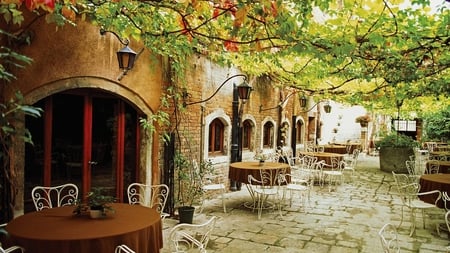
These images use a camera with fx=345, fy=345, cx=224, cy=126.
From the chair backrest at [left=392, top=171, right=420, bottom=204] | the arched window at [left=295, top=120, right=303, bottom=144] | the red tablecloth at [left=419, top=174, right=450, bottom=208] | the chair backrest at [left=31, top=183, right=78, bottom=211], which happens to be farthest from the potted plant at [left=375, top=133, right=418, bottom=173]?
the chair backrest at [left=31, top=183, right=78, bottom=211]

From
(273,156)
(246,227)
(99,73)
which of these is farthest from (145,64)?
(273,156)

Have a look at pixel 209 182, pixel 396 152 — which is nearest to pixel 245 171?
pixel 209 182

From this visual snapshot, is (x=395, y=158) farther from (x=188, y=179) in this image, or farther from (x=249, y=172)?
(x=188, y=179)

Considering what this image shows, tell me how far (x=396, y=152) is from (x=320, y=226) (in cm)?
756

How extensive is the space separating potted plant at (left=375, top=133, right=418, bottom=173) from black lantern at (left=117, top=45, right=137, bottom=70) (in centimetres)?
1006

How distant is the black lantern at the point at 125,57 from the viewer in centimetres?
427

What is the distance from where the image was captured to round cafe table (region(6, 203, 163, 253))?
2455 mm

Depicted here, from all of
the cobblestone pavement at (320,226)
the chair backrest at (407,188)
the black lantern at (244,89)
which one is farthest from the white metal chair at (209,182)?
the chair backrest at (407,188)

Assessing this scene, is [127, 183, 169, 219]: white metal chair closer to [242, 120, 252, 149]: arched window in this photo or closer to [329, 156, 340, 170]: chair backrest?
[242, 120, 252, 149]: arched window

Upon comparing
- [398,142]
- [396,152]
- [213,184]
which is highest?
[398,142]

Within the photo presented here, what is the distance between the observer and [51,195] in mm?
4273

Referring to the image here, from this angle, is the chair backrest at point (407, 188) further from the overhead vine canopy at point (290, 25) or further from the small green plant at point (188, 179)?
the small green plant at point (188, 179)

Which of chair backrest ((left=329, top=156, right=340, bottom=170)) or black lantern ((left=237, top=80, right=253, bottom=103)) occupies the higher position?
black lantern ((left=237, top=80, right=253, bottom=103))

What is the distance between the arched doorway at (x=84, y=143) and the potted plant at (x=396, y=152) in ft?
30.9
